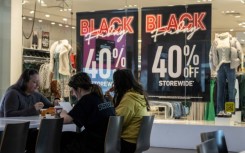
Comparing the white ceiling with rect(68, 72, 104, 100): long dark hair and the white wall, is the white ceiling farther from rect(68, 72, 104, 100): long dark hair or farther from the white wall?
rect(68, 72, 104, 100): long dark hair

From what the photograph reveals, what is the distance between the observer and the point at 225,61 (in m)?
7.74

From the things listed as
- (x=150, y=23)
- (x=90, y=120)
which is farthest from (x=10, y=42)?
(x=90, y=120)

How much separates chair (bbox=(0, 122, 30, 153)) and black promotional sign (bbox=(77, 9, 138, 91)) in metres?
4.90

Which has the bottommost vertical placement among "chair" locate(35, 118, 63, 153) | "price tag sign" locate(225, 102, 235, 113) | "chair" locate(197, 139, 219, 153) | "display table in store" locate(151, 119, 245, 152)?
"display table in store" locate(151, 119, 245, 152)

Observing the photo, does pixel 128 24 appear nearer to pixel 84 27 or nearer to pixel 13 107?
pixel 84 27

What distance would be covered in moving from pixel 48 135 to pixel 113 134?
571 millimetres

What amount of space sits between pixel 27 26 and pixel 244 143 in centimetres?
485

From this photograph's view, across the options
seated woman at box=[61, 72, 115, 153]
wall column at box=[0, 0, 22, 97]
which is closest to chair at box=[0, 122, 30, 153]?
seated woman at box=[61, 72, 115, 153]

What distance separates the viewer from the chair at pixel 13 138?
310 cm

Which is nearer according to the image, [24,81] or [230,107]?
[24,81]

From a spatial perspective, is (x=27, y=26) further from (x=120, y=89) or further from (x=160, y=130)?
(x=120, y=89)

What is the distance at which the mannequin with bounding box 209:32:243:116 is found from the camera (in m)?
7.71

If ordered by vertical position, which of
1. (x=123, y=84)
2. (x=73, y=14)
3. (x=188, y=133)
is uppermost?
(x=73, y=14)

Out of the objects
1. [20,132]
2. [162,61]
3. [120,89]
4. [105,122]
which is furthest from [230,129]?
[20,132]
